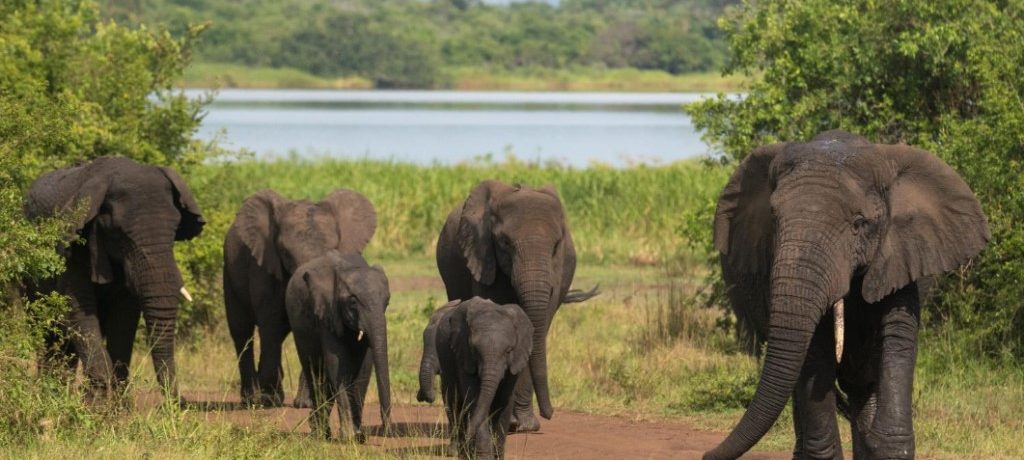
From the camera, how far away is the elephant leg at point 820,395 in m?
9.32

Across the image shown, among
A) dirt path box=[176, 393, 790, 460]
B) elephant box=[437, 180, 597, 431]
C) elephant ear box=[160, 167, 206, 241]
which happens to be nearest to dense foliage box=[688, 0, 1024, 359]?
dirt path box=[176, 393, 790, 460]

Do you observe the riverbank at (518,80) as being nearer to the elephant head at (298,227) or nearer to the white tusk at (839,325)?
the elephant head at (298,227)

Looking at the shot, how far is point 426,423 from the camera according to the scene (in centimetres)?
1337

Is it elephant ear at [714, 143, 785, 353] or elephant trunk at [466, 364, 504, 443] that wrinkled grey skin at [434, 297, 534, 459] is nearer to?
Answer: elephant trunk at [466, 364, 504, 443]

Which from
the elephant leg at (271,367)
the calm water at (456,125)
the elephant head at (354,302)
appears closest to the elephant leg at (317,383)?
the elephant head at (354,302)

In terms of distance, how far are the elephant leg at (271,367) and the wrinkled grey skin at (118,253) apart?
817 mm

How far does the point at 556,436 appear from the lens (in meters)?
12.8

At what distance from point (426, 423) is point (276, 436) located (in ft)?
A: 7.57

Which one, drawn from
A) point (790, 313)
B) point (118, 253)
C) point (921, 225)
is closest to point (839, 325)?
point (790, 313)

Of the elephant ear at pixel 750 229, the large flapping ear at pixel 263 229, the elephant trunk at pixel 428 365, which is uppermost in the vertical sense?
the elephant ear at pixel 750 229

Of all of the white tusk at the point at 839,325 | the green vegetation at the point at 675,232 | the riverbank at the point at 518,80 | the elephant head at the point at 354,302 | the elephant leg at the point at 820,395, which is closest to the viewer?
the white tusk at the point at 839,325

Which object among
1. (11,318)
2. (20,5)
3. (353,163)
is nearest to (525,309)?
(11,318)

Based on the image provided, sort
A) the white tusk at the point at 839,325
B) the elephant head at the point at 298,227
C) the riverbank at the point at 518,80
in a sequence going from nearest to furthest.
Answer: the white tusk at the point at 839,325 → the elephant head at the point at 298,227 → the riverbank at the point at 518,80

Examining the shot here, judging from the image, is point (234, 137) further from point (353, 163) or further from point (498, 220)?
point (498, 220)
